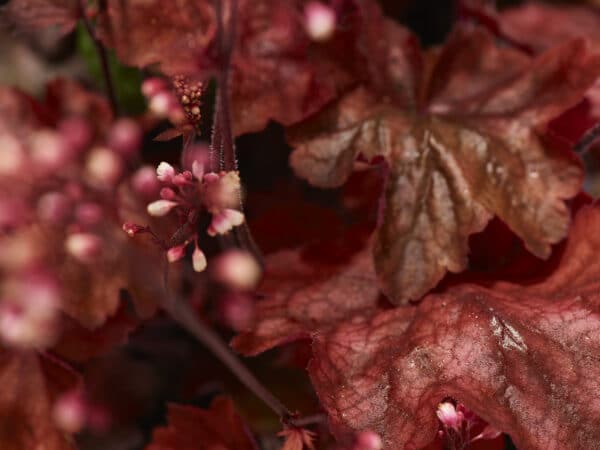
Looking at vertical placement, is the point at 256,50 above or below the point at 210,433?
above

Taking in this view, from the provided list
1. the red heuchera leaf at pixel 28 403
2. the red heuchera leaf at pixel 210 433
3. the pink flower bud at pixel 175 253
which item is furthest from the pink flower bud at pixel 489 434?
the red heuchera leaf at pixel 28 403

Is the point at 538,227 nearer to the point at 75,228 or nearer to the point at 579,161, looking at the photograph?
the point at 579,161

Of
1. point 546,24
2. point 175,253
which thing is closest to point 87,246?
point 175,253

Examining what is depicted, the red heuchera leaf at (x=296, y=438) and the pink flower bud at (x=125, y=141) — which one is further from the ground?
the pink flower bud at (x=125, y=141)

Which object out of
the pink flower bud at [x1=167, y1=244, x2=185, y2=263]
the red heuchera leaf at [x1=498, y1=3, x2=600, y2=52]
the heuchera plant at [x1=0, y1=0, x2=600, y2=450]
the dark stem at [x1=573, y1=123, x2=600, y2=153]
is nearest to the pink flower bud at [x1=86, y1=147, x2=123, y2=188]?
the heuchera plant at [x1=0, y1=0, x2=600, y2=450]

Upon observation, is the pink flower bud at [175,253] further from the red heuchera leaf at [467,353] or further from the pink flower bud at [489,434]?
the pink flower bud at [489,434]

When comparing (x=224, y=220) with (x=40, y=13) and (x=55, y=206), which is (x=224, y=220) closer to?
(x=55, y=206)

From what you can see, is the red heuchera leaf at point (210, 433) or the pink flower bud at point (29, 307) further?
the red heuchera leaf at point (210, 433)
